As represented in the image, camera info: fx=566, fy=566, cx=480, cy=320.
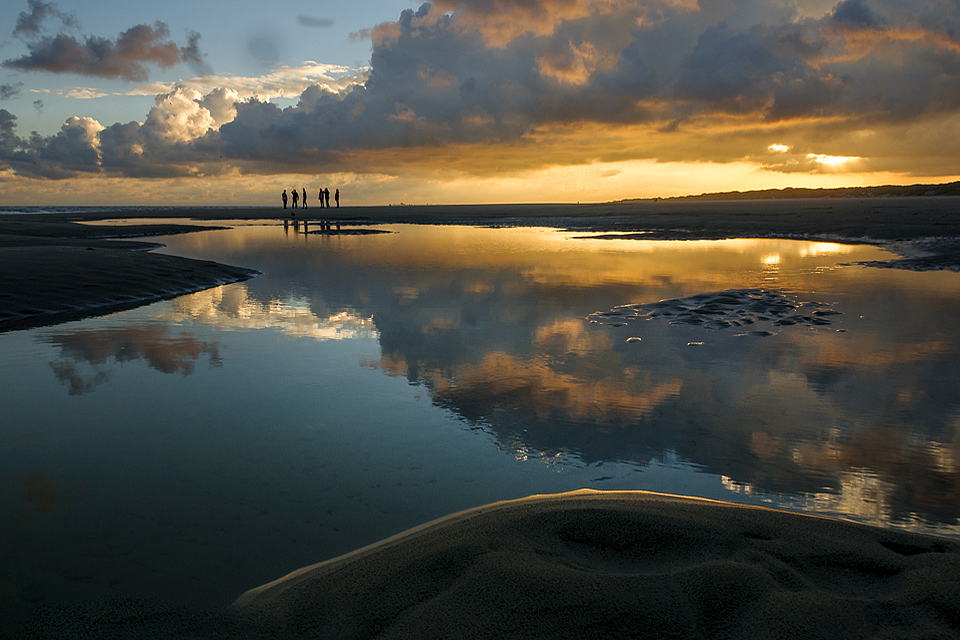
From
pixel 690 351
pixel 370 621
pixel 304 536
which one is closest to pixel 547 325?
pixel 690 351

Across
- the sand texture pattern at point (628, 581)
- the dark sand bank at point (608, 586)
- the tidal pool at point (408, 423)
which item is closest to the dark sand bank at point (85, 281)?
the tidal pool at point (408, 423)

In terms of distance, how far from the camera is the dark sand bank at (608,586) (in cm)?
257

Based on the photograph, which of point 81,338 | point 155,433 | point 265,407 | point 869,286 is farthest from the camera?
point 869,286

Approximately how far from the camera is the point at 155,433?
521 centimetres

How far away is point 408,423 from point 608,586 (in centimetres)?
296

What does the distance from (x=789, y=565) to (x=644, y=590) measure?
2.98ft

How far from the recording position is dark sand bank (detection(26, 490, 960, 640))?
2570 mm

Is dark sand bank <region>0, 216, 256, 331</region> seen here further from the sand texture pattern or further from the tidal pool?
the sand texture pattern

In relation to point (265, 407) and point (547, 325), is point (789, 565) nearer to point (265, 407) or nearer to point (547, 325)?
point (265, 407)

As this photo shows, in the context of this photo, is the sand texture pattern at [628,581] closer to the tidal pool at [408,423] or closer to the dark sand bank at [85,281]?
the tidal pool at [408,423]

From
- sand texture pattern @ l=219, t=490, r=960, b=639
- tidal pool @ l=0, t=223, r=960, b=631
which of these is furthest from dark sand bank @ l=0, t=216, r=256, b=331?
sand texture pattern @ l=219, t=490, r=960, b=639

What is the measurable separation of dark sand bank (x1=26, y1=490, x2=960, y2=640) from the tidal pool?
373mm

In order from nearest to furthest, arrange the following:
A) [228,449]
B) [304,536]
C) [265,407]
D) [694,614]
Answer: [694,614]
[304,536]
[228,449]
[265,407]

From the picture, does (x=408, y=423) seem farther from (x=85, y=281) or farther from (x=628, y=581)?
(x=85, y=281)
